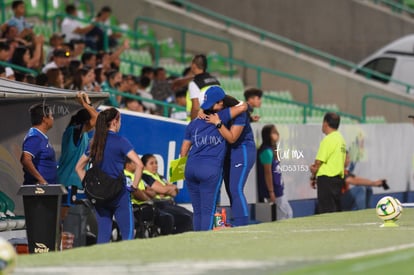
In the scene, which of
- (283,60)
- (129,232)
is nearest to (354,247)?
(129,232)

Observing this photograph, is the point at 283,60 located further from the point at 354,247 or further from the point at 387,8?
the point at 354,247

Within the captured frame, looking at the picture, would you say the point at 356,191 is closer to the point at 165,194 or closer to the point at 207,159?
the point at 165,194

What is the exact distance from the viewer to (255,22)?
33000 mm

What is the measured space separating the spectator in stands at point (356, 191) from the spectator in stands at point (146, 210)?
184 inches

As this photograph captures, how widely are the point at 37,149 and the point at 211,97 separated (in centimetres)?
210

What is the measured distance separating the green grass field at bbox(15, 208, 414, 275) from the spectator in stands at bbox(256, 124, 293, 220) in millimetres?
5214

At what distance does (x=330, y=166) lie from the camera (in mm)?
18656

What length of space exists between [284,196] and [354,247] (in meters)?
8.12

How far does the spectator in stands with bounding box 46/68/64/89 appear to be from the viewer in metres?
19.0

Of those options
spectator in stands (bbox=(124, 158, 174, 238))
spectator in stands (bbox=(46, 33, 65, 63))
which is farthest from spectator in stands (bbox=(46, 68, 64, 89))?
spectator in stands (bbox=(46, 33, 65, 63))

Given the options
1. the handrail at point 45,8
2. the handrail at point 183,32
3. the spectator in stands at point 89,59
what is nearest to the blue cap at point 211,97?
the spectator in stands at point 89,59

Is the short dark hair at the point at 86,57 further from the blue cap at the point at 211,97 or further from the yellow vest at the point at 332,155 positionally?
the blue cap at the point at 211,97

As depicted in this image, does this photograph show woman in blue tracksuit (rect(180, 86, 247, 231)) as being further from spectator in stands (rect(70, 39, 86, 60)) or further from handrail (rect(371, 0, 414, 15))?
handrail (rect(371, 0, 414, 15))

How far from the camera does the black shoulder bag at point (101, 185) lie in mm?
14172
